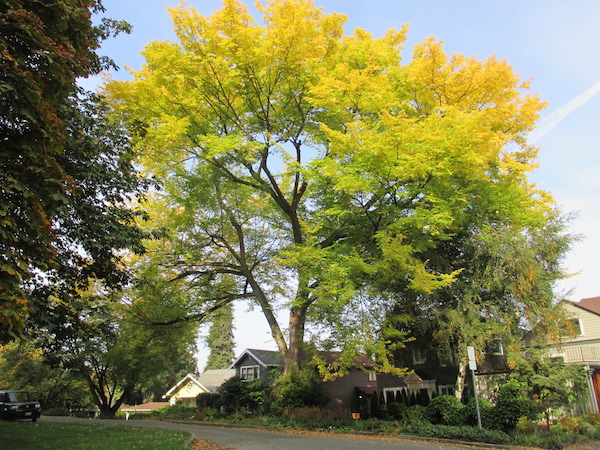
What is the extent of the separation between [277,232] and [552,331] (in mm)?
12608

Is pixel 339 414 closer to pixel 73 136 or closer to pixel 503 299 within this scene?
pixel 503 299

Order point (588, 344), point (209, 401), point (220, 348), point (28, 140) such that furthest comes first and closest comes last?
point (220, 348), point (209, 401), point (588, 344), point (28, 140)

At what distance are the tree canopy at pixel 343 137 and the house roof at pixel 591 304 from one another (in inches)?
537

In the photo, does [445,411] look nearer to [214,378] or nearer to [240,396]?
[240,396]

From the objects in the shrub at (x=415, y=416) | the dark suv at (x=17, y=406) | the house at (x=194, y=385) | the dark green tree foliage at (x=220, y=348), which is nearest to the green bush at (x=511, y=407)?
the shrub at (x=415, y=416)

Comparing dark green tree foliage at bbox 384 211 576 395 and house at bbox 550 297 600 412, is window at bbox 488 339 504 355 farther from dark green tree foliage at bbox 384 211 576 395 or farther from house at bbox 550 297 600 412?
house at bbox 550 297 600 412

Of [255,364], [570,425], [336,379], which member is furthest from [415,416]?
[255,364]

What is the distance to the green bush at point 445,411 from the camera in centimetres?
1445

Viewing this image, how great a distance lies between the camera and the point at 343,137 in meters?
13.6

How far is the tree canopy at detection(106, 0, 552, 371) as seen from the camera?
13.6 meters

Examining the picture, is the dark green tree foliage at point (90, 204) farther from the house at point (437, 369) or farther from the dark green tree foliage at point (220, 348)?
the dark green tree foliage at point (220, 348)

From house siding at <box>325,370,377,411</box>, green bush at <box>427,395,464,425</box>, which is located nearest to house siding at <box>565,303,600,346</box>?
house siding at <box>325,370,377,411</box>

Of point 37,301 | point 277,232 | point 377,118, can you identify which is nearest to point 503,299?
point 377,118

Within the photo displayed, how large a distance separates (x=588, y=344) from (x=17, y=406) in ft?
102
